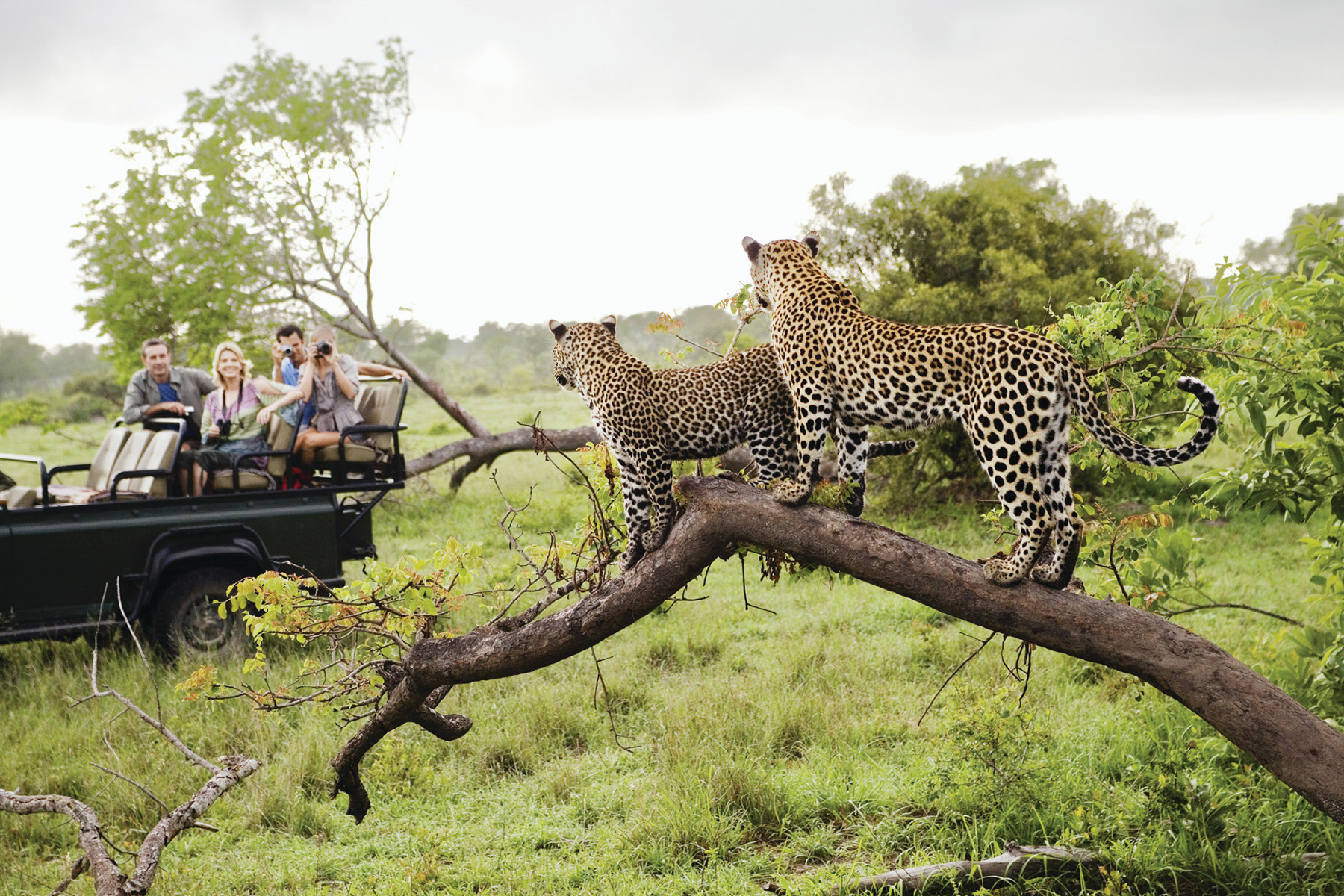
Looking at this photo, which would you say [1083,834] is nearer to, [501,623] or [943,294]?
[501,623]

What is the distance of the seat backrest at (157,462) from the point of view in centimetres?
777

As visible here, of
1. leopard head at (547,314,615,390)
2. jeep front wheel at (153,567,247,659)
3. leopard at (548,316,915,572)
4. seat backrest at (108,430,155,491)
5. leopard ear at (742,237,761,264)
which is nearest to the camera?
leopard at (548,316,915,572)

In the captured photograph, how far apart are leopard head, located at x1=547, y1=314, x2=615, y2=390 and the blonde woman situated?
4743 mm

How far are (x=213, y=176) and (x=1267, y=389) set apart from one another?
14329mm

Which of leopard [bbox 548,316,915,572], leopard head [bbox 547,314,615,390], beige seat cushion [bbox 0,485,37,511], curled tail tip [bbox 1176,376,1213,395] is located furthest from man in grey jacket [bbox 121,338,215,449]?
curled tail tip [bbox 1176,376,1213,395]

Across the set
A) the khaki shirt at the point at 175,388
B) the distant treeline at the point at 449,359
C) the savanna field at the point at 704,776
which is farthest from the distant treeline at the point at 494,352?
the savanna field at the point at 704,776

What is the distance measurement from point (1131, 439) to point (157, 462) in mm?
7161

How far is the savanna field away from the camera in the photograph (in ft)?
16.7

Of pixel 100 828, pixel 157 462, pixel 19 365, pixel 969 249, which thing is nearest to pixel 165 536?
pixel 157 462

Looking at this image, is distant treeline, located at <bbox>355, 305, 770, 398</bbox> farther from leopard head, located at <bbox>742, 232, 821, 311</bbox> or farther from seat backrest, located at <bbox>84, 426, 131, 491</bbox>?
leopard head, located at <bbox>742, 232, 821, 311</bbox>

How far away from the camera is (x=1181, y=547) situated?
17.1 feet

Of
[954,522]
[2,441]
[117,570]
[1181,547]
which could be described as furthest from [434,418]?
[1181,547]

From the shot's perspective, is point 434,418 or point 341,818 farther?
point 434,418

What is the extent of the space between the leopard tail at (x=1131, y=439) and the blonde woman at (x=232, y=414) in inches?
258
